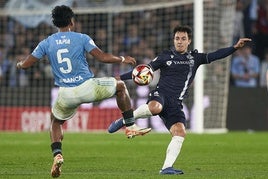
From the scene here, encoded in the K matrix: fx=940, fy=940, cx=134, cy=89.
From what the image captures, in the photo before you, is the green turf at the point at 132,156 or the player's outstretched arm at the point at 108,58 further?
the green turf at the point at 132,156

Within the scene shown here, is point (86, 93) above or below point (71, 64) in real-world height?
below

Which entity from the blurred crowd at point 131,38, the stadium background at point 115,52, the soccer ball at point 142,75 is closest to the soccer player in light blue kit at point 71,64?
the soccer ball at point 142,75

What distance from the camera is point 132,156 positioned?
49.8ft

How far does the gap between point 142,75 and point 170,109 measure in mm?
635

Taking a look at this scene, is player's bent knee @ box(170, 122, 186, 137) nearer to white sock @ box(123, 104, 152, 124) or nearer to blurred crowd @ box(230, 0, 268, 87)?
white sock @ box(123, 104, 152, 124)

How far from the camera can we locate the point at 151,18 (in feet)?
86.1

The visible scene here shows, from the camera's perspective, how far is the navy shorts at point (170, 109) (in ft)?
39.2

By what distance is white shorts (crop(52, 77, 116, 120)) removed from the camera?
1118 cm

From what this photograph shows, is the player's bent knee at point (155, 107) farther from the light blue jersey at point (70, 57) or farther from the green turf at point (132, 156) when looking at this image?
the light blue jersey at point (70, 57)

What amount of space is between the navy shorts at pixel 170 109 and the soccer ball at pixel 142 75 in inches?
18.2

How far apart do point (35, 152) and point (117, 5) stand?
35.3ft

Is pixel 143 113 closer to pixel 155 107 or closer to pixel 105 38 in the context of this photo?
pixel 155 107

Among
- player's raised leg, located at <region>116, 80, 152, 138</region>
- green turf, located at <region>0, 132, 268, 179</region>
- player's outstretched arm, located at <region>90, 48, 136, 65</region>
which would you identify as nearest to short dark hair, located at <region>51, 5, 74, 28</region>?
player's outstretched arm, located at <region>90, 48, 136, 65</region>

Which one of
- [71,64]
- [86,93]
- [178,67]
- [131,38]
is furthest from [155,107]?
[131,38]
